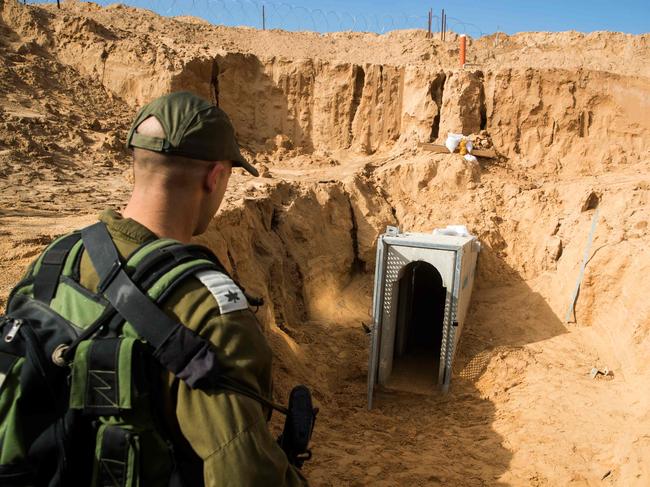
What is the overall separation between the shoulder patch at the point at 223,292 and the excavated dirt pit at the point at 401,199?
386cm

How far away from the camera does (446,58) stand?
17.7m

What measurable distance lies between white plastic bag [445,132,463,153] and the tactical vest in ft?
42.9

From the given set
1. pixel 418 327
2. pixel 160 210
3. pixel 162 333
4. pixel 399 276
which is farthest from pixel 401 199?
pixel 162 333

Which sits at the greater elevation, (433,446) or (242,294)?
(242,294)

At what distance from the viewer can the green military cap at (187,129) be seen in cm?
171

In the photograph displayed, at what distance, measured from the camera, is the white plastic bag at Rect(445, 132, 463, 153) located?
13.8 m

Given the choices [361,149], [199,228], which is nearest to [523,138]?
[361,149]

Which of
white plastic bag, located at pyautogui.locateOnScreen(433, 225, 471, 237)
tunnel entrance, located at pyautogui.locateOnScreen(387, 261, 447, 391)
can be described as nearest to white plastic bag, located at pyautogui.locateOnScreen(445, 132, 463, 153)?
white plastic bag, located at pyautogui.locateOnScreen(433, 225, 471, 237)

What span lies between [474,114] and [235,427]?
14717mm

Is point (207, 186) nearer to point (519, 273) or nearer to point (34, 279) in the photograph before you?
point (34, 279)

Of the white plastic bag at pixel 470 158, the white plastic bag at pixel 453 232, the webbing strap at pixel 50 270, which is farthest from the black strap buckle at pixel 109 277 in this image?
the white plastic bag at pixel 470 158

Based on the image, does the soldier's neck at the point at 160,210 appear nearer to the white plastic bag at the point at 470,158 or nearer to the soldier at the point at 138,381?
the soldier at the point at 138,381

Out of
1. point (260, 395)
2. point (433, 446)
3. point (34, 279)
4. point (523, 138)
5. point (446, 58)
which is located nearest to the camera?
point (260, 395)

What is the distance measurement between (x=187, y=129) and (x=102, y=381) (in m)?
0.80
